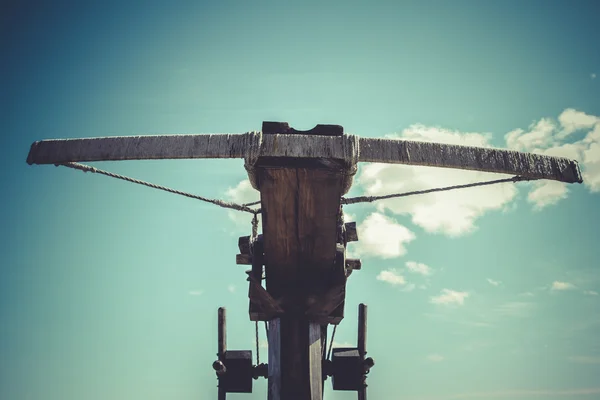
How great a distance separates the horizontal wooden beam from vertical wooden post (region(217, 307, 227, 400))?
1939mm

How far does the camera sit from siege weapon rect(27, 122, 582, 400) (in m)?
2.32

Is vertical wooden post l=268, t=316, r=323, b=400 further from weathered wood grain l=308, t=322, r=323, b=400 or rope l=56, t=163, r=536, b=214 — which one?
rope l=56, t=163, r=536, b=214

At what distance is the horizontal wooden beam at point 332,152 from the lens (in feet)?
7.55

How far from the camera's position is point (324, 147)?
7.61 ft

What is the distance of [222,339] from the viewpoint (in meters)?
3.68

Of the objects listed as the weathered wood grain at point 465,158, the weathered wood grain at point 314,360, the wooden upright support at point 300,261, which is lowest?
the weathered wood grain at point 314,360

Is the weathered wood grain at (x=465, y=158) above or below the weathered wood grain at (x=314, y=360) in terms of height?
above

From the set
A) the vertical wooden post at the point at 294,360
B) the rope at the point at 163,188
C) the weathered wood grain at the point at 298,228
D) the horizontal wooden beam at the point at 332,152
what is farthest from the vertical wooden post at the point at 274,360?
the horizontal wooden beam at the point at 332,152

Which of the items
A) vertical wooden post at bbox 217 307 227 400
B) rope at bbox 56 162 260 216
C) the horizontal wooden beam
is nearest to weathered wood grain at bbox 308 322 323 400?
vertical wooden post at bbox 217 307 227 400

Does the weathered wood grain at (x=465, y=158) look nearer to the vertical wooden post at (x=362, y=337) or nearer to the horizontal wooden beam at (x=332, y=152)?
the horizontal wooden beam at (x=332, y=152)

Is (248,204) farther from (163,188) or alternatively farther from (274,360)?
(274,360)

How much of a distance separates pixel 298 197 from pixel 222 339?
1.75 m

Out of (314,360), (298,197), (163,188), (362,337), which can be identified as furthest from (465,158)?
(362,337)

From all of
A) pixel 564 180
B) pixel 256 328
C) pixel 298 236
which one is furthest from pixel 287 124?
pixel 256 328
